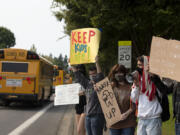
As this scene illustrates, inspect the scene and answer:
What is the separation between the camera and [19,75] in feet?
51.8

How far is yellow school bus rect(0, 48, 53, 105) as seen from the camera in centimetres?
1564

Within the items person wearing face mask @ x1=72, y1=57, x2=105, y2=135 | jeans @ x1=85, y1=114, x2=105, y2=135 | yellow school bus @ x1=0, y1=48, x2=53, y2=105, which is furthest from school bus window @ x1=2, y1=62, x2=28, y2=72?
jeans @ x1=85, y1=114, x2=105, y2=135

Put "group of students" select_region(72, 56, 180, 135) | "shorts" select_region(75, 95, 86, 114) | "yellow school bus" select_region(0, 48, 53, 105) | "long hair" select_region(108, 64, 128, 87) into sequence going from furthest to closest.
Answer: "yellow school bus" select_region(0, 48, 53, 105) < "shorts" select_region(75, 95, 86, 114) < "long hair" select_region(108, 64, 128, 87) < "group of students" select_region(72, 56, 180, 135)

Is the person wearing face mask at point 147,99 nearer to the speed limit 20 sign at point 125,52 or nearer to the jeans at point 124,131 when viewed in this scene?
the jeans at point 124,131

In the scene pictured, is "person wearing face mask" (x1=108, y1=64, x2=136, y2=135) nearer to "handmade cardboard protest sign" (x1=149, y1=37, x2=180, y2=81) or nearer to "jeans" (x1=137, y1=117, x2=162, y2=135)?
"jeans" (x1=137, y1=117, x2=162, y2=135)

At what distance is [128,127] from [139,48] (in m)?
9.79

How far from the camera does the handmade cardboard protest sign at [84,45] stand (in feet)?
17.2

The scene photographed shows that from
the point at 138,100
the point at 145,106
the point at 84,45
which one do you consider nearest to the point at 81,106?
the point at 84,45

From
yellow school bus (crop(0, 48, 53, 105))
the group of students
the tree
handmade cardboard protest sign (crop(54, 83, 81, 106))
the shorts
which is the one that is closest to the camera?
the group of students

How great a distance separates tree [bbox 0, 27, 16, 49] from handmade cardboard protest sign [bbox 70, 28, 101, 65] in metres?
85.4

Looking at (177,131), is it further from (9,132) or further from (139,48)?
(139,48)

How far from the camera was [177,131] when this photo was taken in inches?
157

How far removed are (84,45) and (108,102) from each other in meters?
1.29

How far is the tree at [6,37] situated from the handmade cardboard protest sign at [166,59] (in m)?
87.3
